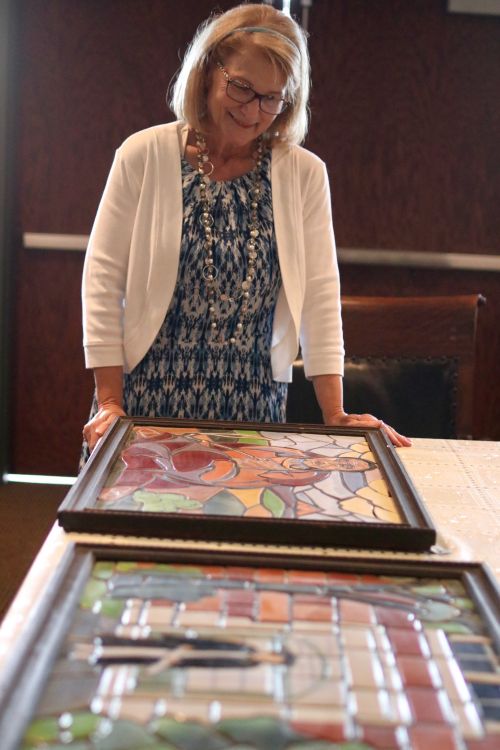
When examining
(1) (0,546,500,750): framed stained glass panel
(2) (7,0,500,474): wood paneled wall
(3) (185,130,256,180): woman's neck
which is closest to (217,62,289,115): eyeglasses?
(3) (185,130,256,180): woman's neck

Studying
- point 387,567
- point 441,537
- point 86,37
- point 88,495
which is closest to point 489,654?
point 387,567

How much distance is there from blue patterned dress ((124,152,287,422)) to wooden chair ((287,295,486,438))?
25cm

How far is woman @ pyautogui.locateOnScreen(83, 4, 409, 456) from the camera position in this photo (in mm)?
1449

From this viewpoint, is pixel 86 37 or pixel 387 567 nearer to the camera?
pixel 387 567

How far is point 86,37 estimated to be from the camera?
123 inches

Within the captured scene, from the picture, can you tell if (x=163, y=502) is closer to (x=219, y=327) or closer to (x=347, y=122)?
(x=219, y=327)

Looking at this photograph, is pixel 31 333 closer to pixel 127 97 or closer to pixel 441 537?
pixel 127 97

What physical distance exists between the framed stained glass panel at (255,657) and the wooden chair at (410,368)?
1.04 metres

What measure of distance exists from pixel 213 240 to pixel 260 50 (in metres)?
0.32

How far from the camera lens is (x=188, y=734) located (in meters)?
0.48

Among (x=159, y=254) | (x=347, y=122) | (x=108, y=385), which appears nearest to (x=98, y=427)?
(x=108, y=385)

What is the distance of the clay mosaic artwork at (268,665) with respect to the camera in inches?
→ 19.2

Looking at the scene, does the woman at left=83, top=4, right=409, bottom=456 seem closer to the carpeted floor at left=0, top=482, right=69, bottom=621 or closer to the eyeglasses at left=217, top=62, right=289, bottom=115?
the eyeglasses at left=217, top=62, right=289, bottom=115

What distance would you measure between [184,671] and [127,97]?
2886mm
